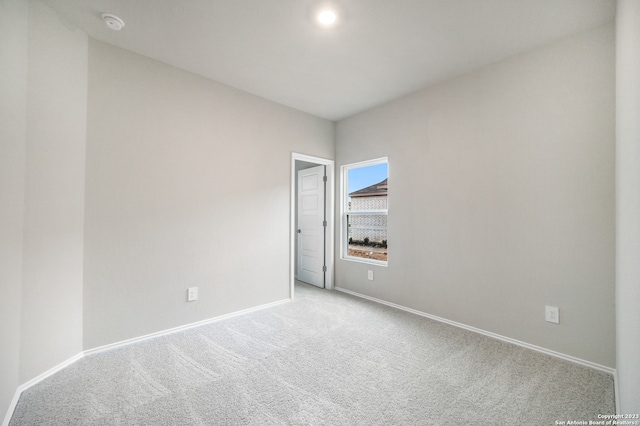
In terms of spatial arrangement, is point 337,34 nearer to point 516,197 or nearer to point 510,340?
point 516,197

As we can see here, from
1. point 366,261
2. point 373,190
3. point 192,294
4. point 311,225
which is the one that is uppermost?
point 373,190

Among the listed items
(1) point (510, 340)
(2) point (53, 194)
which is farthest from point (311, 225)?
(2) point (53, 194)

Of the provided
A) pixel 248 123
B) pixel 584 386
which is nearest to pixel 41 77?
pixel 248 123

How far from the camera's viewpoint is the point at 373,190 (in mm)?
3953

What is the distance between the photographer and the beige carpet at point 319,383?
5.33 ft

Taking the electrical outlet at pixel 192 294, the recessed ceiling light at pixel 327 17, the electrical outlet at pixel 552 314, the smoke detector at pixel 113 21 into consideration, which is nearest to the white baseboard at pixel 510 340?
the electrical outlet at pixel 552 314

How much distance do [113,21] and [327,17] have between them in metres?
1.66

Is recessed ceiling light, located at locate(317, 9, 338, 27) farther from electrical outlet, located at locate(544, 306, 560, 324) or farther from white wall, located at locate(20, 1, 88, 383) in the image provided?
electrical outlet, located at locate(544, 306, 560, 324)

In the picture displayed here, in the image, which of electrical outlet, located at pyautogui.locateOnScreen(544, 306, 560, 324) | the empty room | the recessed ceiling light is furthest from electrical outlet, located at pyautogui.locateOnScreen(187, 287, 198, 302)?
electrical outlet, located at pyautogui.locateOnScreen(544, 306, 560, 324)

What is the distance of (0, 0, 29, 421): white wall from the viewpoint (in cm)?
159

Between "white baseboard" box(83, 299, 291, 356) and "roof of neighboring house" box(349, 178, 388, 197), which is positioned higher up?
"roof of neighboring house" box(349, 178, 388, 197)

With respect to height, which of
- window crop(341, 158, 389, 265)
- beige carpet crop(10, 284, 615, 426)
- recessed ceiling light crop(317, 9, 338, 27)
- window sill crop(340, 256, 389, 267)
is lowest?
beige carpet crop(10, 284, 615, 426)

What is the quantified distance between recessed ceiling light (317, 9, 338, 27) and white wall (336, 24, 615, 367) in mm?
1583

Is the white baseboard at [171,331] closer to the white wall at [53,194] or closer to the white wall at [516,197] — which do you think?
the white wall at [53,194]
